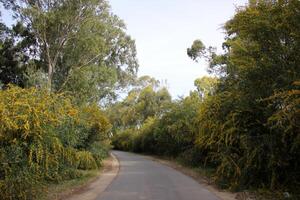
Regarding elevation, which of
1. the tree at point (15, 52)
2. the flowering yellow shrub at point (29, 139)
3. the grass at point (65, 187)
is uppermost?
the tree at point (15, 52)

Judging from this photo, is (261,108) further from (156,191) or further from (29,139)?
(29,139)

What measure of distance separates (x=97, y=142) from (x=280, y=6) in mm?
16376

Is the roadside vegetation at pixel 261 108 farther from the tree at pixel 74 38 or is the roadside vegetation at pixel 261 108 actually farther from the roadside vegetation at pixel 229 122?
the tree at pixel 74 38

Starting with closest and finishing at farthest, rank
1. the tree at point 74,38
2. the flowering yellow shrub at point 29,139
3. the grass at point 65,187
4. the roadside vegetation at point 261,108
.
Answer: the flowering yellow shrub at point 29,139
the roadside vegetation at point 261,108
the grass at point 65,187
the tree at point 74,38

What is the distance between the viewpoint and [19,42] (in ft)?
115

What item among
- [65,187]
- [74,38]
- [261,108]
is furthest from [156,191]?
[74,38]

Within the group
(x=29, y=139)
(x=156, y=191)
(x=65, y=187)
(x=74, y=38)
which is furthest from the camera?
(x=74, y=38)

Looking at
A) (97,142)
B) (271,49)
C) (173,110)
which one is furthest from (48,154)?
(173,110)

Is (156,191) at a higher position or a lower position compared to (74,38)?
lower

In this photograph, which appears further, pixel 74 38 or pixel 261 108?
pixel 74 38

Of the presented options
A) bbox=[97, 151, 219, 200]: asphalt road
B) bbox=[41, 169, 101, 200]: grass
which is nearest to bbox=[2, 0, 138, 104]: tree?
bbox=[41, 169, 101, 200]: grass

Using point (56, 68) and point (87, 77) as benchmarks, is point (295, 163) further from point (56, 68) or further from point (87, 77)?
point (56, 68)

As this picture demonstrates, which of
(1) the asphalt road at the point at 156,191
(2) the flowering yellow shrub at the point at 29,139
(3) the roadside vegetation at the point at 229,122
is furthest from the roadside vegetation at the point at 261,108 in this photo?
(2) the flowering yellow shrub at the point at 29,139

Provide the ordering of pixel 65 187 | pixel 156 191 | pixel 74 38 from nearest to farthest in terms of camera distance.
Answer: pixel 156 191
pixel 65 187
pixel 74 38
